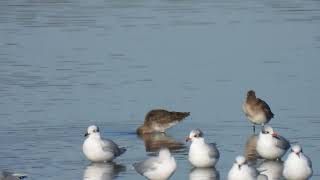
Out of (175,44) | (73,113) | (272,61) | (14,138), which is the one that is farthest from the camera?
(175,44)

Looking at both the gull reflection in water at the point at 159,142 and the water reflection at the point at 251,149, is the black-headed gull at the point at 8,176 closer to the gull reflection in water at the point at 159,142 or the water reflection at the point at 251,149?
the gull reflection in water at the point at 159,142

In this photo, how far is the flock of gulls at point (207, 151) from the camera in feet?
55.9

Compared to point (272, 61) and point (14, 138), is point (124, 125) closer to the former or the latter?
point (14, 138)

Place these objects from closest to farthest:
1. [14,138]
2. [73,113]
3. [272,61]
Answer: [14,138] → [73,113] → [272,61]

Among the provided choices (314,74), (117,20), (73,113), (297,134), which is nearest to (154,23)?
(117,20)

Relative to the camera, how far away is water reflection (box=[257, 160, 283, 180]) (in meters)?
17.8

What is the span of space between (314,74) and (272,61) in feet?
5.88

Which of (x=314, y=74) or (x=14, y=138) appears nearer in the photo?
(x=14, y=138)

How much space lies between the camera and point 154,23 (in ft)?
104

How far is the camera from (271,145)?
18.7 meters

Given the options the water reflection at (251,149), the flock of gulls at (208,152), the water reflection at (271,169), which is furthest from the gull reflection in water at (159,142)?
the water reflection at (271,169)

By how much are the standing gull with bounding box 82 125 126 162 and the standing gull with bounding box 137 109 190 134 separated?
7.66ft

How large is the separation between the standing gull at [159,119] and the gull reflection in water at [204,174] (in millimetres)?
3146

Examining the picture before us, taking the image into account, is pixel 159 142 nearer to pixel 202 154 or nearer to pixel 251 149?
pixel 251 149
